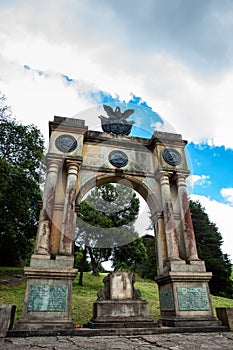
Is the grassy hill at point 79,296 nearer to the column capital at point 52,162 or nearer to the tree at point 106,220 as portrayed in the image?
the tree at point 106,220

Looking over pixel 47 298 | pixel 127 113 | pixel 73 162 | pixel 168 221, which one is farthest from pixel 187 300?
pixel 127 113

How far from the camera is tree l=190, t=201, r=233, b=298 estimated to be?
855 inches

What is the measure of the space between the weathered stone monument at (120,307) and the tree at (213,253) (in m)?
16.2

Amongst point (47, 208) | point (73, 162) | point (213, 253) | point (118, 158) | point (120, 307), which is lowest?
point (120, 307)

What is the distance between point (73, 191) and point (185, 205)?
15.1ft

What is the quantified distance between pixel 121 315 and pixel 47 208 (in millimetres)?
4235

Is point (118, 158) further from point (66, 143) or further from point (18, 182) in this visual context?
point (18, 182)

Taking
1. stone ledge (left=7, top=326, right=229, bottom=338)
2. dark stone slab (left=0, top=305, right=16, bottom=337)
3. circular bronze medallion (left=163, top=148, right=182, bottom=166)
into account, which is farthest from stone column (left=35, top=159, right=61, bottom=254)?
circular bronze medallion (left=163, top=148, right=182, bottom=166)

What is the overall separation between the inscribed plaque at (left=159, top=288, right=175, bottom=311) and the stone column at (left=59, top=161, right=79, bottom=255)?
143 inches

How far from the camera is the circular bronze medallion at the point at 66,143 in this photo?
9.97 meters

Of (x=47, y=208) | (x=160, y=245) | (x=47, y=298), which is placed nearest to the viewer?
(x=47, y=298)

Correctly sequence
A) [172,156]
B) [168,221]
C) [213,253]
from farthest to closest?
[213,253] → [172,156] → [168,221]

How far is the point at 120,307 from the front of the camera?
24.4 ft

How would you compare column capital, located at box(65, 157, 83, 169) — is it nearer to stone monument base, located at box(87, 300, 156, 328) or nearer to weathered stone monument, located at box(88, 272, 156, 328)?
weathered stone monument, located at box(88, 272, 156, 328)
